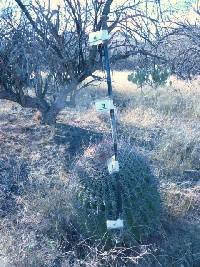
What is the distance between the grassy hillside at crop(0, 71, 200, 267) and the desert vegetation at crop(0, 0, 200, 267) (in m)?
0.01

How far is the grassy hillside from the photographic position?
14.1 ft

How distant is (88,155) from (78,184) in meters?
0.29

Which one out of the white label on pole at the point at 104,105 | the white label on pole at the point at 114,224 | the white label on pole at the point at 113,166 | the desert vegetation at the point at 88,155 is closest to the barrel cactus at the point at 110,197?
the desert vegetation at the point at 88,155

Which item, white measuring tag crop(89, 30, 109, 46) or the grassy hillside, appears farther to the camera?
the grassy hillside

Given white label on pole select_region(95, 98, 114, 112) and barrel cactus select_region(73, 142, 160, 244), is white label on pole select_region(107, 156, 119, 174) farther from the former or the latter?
white label on pole select_region(95, 98, 114, 112)

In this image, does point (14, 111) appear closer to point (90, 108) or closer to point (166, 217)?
point (90, 108)

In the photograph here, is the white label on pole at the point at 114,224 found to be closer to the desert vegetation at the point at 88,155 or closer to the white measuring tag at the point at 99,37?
the desert vegetation at the point at 88,155

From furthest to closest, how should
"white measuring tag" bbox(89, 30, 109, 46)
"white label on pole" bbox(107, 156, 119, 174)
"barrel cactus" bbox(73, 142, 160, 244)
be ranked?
"barrel cactus" bbox(73, 142, 160, 244) → "white label on pole" bbox(107, 156, 119, 174) → "white measuring tag" bbox(89, 30, 109, 46)

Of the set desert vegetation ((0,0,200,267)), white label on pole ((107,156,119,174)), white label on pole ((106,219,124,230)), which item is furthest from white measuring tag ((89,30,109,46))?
white label on pole ((106,219,124,230))

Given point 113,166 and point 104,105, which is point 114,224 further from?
point 104,105

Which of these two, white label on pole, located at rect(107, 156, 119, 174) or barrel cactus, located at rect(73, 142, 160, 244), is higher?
white label on pole, located at rect(107, 156, 119, 174)

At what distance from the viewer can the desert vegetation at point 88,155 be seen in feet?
14.2

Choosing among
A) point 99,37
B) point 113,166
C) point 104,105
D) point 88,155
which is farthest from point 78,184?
point 99,37

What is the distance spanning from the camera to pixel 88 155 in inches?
178
